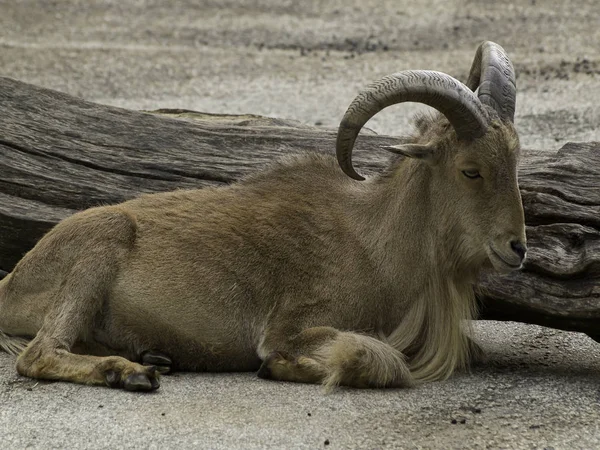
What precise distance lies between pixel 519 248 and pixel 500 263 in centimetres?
13

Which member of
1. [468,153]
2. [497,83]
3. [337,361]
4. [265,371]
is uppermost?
[497,83]

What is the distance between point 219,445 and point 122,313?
59.8 inches

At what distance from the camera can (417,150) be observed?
6.14 metres

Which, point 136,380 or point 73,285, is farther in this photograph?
point 73,285

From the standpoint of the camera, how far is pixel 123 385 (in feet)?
19.2

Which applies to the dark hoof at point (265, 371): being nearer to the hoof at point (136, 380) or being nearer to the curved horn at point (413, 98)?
the hoof at point (136, 380)

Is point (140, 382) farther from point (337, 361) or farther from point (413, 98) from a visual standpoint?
A: point (413, 98)

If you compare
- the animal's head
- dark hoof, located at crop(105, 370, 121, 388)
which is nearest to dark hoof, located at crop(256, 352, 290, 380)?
dark hoof, located at crop(105, 370, 121, 388)

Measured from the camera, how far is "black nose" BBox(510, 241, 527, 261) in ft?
19.4

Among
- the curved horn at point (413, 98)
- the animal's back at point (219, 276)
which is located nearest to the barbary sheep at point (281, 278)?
the animal's back at point (219, 276)

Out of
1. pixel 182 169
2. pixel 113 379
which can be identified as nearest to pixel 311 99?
pixel 182 169

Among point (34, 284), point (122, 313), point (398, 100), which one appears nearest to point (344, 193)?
point (398, 100)

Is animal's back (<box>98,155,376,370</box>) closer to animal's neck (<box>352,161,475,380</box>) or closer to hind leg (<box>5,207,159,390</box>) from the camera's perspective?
hind leg (<box>5,207,159,390</box>)

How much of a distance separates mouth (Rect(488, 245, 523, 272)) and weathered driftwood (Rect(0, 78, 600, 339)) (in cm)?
57
